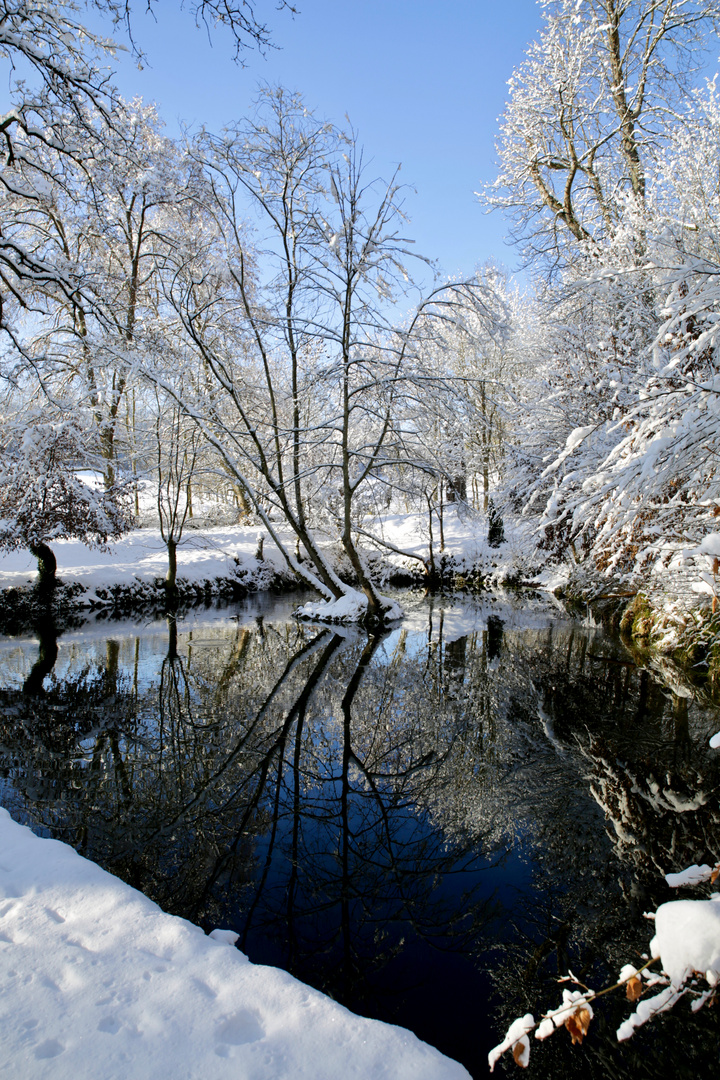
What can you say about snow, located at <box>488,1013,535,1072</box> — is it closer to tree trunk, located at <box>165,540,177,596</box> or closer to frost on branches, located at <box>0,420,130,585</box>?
frost on branches, located at <box>0,420,130,585</box>

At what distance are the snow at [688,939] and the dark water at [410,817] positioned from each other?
37.2 inches

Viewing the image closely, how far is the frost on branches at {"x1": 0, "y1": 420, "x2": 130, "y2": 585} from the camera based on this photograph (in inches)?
507

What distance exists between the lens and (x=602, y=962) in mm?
2611

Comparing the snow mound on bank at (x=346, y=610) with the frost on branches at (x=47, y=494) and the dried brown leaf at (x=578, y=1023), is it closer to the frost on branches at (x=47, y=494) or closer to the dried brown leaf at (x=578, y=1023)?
the frost on branches at (x=47, y=494)

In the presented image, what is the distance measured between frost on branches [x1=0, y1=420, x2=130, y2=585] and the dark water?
629 centimetres

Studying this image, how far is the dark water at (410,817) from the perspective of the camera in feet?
8.36

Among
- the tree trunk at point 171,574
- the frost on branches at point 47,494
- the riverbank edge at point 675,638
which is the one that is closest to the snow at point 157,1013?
the riverbank edge at point 675,638

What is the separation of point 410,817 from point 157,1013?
7.94 feet

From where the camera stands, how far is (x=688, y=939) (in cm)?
155

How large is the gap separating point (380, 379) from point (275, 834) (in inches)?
315

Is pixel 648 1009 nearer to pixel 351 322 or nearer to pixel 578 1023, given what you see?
pixel 578 1023

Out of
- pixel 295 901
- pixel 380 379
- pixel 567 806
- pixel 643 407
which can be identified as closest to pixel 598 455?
pixel 380 379

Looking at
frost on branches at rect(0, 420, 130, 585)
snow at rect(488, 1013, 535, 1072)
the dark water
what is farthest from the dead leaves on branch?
frost on branches at rect(0, 420, 130, 585)

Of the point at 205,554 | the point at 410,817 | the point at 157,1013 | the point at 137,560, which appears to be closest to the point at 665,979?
the point at 157,1013
